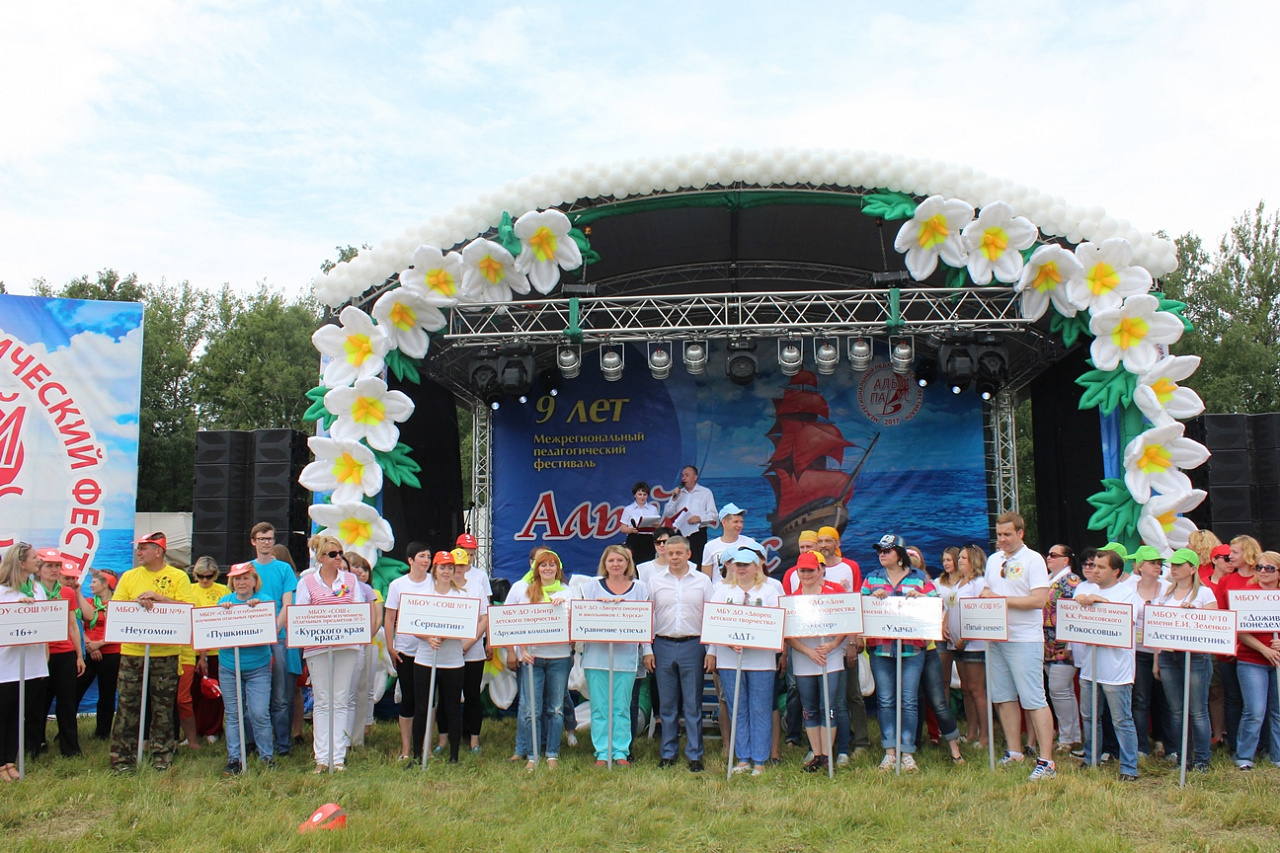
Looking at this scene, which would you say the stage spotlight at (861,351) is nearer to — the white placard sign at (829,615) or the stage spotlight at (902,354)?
the stage spotlight at (902,354)

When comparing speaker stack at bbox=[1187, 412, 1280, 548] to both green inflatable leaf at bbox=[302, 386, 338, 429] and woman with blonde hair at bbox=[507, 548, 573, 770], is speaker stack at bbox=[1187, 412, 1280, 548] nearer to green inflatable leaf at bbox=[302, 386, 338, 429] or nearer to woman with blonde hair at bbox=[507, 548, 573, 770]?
woman with blonde hair at bbox=[507, 548, 573, 770]

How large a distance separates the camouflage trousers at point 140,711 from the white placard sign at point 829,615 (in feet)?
11.8

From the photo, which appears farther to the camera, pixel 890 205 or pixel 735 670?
pixel 890 205

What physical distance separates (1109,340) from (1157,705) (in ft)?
9.12

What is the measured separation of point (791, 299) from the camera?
8.92m

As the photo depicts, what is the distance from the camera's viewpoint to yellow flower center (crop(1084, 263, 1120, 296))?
736 centimetres

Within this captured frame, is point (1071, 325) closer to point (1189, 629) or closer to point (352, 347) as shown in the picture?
point (1189, 629)

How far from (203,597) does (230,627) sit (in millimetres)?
521

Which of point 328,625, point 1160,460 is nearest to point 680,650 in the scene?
point 328,625

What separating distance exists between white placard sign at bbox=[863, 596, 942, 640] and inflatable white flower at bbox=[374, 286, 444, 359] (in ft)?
13.9

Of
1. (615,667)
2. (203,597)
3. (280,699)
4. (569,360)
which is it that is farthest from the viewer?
(569,360)

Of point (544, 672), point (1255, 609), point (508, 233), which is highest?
point (508, 233)

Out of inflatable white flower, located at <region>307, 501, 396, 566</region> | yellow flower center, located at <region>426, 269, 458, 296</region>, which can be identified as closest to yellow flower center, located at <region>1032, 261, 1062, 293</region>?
yellow flower center, located at <region>426, 269, 458, 296</region>

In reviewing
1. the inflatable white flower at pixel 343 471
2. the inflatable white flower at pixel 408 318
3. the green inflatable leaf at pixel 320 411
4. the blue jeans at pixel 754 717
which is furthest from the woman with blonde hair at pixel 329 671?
the inflatable white flower at pixel 408 318
